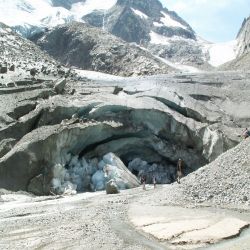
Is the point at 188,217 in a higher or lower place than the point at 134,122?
lower

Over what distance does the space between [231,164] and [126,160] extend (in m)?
21.5

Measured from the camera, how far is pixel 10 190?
1841 inches

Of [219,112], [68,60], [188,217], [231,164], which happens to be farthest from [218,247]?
[68,60]

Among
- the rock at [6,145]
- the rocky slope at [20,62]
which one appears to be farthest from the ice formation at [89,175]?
the rocky slope at [20,62]

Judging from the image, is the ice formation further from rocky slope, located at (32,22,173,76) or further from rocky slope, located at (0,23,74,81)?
rocky slope, located at (32,22,173,76)

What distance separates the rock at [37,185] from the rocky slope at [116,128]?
8 centimetres

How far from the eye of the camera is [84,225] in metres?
28.2

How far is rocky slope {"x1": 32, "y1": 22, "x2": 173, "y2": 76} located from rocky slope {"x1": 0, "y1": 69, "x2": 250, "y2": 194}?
7151cm

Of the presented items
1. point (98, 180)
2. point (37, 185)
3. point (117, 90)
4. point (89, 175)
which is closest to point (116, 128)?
point (89, 175)

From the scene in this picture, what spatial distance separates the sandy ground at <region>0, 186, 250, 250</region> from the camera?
25.0 metres

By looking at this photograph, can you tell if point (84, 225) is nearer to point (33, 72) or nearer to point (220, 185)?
point (220, 185)

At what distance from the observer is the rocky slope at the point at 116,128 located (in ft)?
161

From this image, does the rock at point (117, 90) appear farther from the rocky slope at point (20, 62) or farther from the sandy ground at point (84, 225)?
the sandy ground at point (84, 225)

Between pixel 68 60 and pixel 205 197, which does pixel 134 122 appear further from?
pixel 68 60
